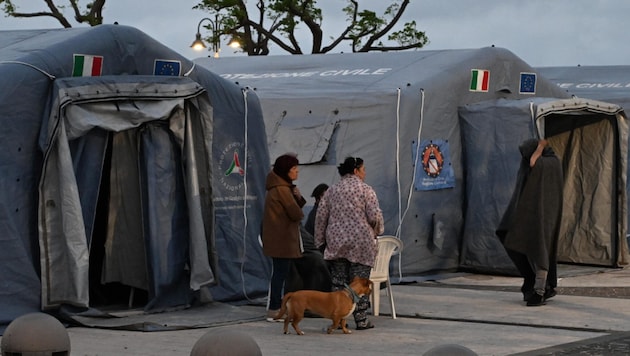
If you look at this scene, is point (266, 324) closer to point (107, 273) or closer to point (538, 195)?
point (107, 273)

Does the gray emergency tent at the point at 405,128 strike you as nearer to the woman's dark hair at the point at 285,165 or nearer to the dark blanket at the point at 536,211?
the dark blanket at the point at 536,211

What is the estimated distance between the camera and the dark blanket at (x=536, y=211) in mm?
12977

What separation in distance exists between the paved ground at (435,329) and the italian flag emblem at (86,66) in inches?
88.6

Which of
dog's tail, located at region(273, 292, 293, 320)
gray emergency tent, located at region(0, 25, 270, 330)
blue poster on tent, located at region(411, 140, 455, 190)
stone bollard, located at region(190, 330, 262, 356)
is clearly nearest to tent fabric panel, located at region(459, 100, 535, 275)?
blue poster on tent, located at region(411, 140, 455, 190)

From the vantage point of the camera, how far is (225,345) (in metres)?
6.60

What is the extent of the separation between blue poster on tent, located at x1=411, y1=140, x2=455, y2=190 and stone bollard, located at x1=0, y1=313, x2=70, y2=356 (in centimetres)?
848

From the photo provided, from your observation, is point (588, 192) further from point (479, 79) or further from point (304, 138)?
point (304, 138)

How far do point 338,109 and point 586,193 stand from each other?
389 cm

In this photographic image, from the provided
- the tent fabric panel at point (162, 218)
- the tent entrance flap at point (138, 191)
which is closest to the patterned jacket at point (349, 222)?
the tent entrance flap at point (138, 191)

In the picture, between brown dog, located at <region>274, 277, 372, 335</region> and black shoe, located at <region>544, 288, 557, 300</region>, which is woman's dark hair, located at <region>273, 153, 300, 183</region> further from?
black shoe, located at <region>544, 288, 557, 300</region>

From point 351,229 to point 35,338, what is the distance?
421cm

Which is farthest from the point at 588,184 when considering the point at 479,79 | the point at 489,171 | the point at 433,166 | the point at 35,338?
the point at 35,338

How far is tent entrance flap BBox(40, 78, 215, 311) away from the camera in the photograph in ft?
37.8

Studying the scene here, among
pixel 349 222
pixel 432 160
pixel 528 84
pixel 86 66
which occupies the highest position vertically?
pixel 528 84
